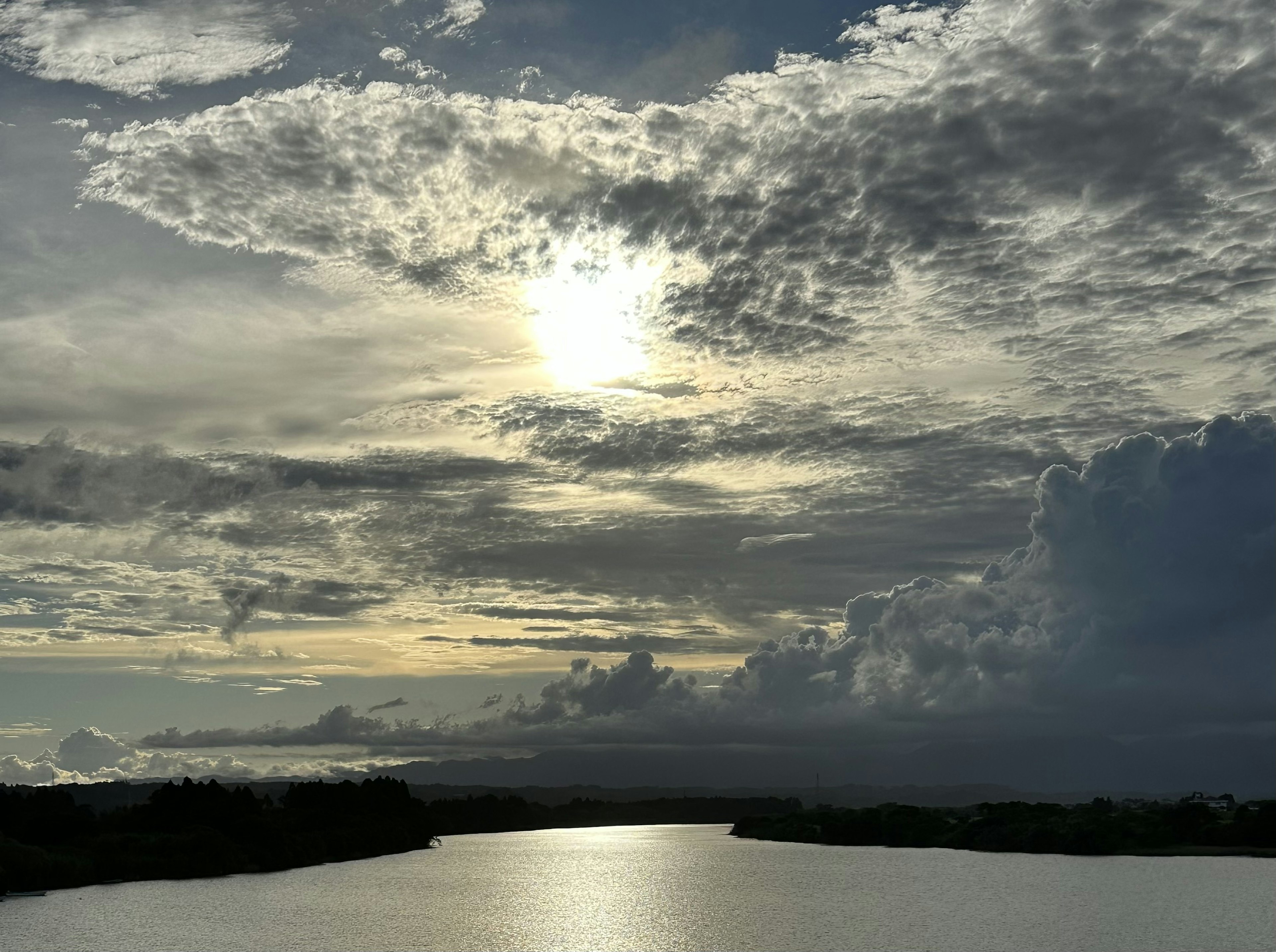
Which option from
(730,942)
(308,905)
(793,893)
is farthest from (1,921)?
→ (793,893)

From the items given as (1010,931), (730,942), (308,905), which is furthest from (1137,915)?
(308,905)

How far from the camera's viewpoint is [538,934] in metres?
136

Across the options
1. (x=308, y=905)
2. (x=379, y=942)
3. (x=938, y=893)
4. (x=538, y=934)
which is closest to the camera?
(x=379, y=942)

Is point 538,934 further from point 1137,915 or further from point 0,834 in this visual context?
point 0,834

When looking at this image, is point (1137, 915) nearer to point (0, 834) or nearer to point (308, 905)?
point (308, 905)

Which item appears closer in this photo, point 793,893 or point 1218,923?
point 1218,923

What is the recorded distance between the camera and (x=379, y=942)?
124562 mm

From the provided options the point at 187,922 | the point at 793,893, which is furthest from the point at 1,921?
the point at 793,893

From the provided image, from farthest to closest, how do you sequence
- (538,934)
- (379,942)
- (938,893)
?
(938,893)
(538,934)
(379,942)

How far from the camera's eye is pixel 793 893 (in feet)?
610

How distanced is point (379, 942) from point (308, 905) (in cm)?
4182

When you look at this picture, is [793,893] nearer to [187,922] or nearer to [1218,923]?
[1218,923]

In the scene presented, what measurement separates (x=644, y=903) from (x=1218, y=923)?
78029 mm

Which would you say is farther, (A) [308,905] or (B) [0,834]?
(B) [0,834]
